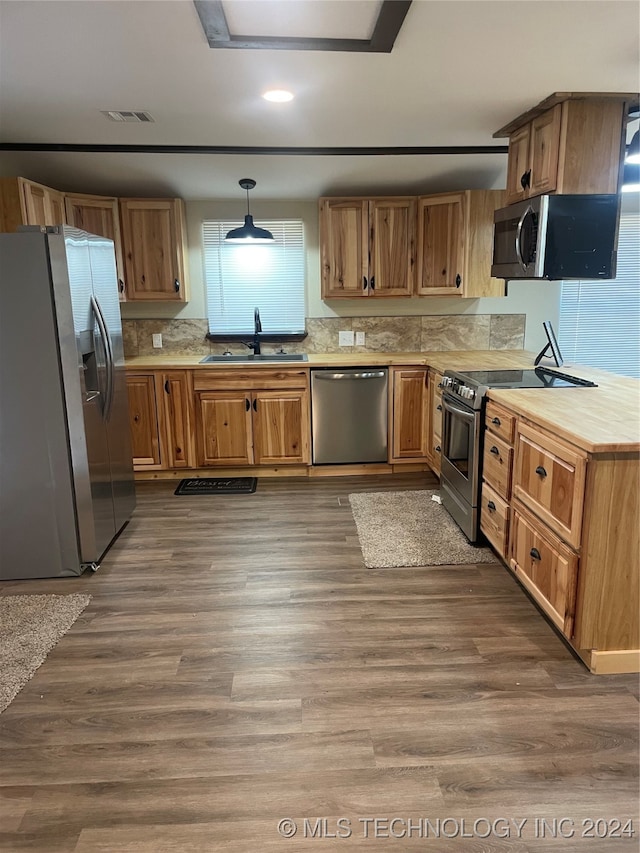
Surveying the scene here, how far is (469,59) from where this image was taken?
2303mm

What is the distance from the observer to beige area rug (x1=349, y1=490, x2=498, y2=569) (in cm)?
306

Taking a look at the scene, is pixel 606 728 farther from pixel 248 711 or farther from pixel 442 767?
pixel 248 711

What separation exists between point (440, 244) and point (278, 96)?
6.72 feet

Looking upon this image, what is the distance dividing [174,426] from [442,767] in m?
3.23

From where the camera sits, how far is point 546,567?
7.53 ft

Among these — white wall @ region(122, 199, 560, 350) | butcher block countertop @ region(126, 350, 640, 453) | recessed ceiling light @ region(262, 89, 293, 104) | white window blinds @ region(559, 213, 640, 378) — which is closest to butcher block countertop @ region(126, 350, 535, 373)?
butcher block countertop @ region(126, 350, 640, 453)

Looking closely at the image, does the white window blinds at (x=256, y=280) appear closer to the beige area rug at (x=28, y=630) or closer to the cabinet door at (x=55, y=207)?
the cabinet door at (x=55, y=207)

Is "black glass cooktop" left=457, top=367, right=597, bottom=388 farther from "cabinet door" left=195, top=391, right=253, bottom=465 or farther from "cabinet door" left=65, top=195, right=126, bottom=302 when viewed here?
"cabinet door" left=65, top=195, right=126, bottom=302

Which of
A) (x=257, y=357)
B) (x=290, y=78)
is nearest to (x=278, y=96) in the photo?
(x=290, y=78)

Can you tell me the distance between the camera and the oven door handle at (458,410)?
3122mm

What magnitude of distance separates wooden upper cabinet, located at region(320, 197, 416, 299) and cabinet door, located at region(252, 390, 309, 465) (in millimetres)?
955

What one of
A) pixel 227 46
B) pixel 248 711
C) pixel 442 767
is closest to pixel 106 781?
pixel 248 711

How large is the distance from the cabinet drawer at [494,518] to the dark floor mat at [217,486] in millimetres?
1856

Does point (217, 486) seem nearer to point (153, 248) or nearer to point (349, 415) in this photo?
point (349, 415)
